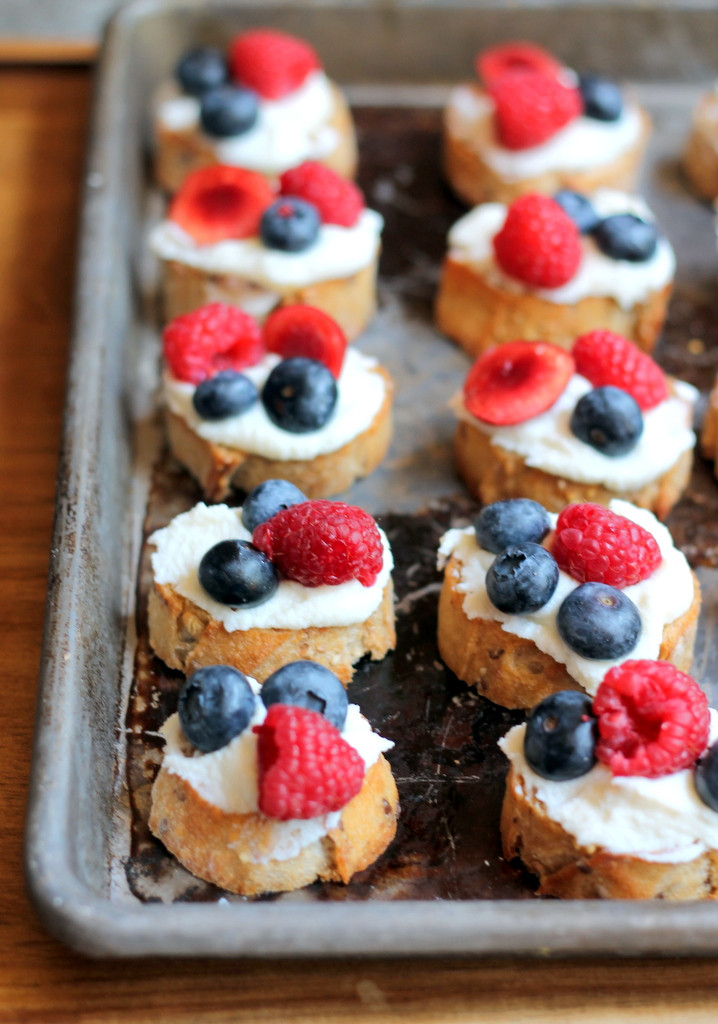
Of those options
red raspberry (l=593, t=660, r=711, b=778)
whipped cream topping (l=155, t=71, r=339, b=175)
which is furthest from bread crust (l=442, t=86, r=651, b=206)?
red raspberry (l=593, t=660, r=711, b=778)

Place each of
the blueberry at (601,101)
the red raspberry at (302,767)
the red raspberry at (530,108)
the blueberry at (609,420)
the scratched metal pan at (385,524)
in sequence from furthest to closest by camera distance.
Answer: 1. the blueberry at (601,101)
2. the red raspberry at (530,108)
3. the blueberry at (609,420)
4. the red raspberry at (302,767)
5. the scratched metal pan at (385,524)

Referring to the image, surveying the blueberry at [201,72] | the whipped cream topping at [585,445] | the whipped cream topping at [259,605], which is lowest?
the whipped cream topping at [259,605]

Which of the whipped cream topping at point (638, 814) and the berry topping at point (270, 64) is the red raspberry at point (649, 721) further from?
the berry topping at point (270, 64)

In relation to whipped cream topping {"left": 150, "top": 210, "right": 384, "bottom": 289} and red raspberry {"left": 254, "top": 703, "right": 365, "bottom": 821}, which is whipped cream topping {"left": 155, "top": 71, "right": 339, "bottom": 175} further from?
red raspberry {"left": 254, "top": 703, "right": 365, "bottom": 821}

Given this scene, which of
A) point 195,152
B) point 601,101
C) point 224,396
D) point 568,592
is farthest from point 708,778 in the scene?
point 195,152

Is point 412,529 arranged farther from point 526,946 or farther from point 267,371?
point 526,946

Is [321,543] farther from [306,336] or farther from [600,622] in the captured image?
[306,336]

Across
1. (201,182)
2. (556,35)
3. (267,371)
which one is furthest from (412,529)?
(556,35)

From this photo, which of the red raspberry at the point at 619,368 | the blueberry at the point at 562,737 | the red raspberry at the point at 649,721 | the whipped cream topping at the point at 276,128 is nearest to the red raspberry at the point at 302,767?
the blueberry at the point at 562,737
